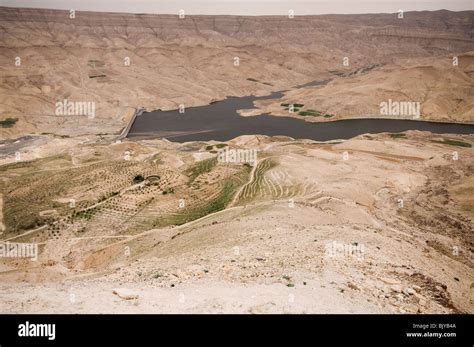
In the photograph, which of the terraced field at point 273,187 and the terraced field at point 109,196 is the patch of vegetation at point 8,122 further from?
the terraced field at point 273,187

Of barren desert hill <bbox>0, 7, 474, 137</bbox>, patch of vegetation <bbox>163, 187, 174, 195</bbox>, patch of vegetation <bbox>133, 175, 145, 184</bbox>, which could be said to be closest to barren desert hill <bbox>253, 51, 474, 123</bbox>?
barren desert hill <bbox>0, 7, 474, 137</bbox>

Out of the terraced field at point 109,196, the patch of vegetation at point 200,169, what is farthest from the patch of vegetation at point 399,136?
the patch of vegetation at point 200,169

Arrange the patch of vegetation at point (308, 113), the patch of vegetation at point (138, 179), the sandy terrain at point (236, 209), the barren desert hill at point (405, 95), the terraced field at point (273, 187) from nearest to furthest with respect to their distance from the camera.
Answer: the sandy terrain at point (236, 209), the terraced field at point (273, 187), the patch of vegetation at point (138, 179), the barren desert hill at point (405, 95), the patch of vegetation at point (308, 113)

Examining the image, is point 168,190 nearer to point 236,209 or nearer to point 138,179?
point 138,179

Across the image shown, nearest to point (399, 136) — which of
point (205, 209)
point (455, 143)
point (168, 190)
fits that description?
point (455, 143)

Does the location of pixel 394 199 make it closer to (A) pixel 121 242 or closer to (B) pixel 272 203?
(B) pixel 272 203

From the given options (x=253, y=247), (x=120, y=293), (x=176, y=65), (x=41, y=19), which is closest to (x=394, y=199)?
(x=253, y=247)
